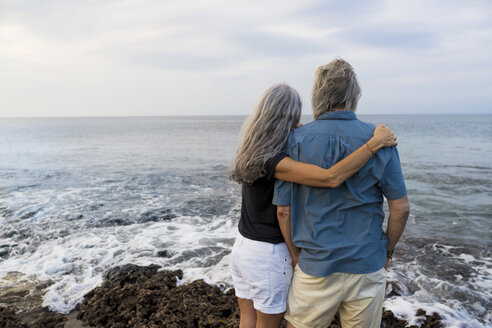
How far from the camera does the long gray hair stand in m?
2.33

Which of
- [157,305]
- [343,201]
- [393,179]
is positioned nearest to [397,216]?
[393,179]

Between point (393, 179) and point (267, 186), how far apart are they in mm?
813

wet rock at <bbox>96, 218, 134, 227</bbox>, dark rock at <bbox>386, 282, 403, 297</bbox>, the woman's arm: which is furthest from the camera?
wet rock at <bbox>96, 218, 134, 227</bbox>

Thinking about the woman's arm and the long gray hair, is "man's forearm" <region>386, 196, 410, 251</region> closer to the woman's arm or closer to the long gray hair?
the woman's arm

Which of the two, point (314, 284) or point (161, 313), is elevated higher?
point (314, 284)

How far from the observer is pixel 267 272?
2.42 m

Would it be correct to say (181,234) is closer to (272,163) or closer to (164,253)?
(164,253)

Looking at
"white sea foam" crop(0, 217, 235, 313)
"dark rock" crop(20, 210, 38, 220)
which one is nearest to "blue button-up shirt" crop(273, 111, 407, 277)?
"white sea foam" crop(0, 217, 235, 313)

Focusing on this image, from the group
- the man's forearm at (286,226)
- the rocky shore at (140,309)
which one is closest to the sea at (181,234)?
the rocky shore at (140,309)

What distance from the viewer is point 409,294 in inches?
211

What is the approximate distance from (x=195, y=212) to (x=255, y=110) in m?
7.97

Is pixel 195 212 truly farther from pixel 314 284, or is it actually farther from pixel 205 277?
pixel 314 284

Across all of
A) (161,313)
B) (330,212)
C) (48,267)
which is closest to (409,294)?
(161,313)

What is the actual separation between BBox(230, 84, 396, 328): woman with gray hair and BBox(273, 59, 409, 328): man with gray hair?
0.09m
